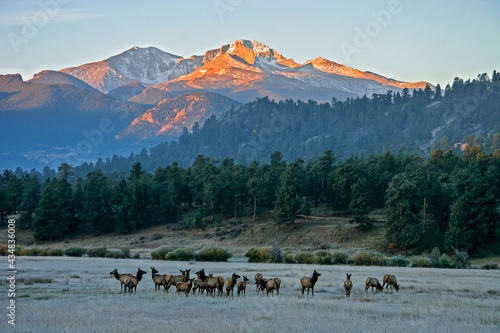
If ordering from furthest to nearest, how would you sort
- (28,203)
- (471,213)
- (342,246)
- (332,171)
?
(332,171)
(28,203)
(342,246)
(471,213)

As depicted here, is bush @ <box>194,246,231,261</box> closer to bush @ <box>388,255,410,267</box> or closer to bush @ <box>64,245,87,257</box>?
bush @ <box>64,245,87,257</box>

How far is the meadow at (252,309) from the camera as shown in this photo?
19.0 metres

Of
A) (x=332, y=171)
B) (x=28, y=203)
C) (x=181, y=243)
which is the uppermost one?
(x=332, y=171)

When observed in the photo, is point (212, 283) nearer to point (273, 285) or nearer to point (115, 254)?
point (273, 285)

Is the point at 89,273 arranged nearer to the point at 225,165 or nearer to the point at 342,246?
the point at 342,246

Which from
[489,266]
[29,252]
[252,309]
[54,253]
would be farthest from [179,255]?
[252,309]

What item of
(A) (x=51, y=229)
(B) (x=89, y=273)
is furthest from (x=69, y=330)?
(A) (x=51, y=229)

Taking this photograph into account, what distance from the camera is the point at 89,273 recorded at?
38250 mm

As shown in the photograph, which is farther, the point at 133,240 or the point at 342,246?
the point at 133,240

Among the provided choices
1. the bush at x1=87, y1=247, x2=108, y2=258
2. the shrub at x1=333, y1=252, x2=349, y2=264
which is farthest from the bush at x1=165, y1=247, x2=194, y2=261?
the shrub at x1=333, y1=252, x2=349, y2=264

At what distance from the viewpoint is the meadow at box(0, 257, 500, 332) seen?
62.5 ft

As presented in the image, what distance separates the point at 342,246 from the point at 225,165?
59793mm

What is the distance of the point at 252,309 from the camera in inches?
894

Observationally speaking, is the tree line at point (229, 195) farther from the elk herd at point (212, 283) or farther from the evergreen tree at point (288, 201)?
the elk herd at point (212, 283)
